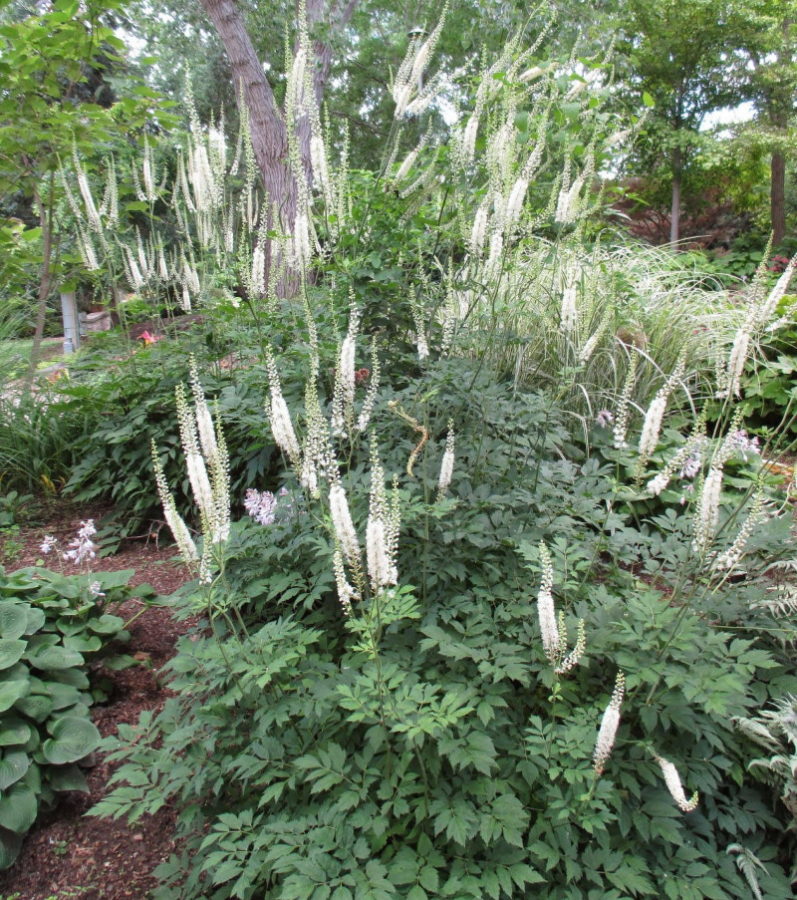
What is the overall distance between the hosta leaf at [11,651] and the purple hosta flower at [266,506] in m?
1.07

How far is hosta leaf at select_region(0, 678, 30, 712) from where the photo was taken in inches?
88.1

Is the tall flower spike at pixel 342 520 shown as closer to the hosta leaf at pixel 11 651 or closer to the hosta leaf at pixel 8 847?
the hosta leaf at pixel 11 651

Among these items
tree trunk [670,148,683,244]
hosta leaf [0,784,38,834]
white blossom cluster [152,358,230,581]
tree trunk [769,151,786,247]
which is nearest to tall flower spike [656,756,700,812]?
white blossom cluster [152,358,230,581]

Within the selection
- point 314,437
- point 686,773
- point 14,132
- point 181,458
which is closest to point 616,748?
point 686,773

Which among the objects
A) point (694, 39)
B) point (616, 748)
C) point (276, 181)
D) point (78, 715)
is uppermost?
point (694, 39)

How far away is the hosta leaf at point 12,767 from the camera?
2195mm

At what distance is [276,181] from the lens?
26.7ft

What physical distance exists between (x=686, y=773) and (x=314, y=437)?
5.42 feet

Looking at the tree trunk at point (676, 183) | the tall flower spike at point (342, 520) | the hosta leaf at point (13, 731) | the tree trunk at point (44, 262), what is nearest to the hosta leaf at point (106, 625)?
the hosta leaf at point (13, 731)

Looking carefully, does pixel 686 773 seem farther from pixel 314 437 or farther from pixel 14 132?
pixel 14 132

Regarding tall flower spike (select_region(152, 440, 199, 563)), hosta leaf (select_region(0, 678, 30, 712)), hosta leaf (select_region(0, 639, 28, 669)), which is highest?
tall flower spike (select_region(152, 440, 199, 563))

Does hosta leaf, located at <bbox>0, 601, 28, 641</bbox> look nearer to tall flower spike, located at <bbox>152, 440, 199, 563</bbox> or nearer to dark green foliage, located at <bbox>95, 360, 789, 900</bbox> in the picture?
dark green foliage, located at <bbox>95, 360, 789, 900</bbox>

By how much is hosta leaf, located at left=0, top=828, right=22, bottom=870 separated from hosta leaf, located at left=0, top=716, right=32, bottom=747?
0.30m

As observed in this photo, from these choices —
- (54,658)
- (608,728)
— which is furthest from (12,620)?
(608,728)
